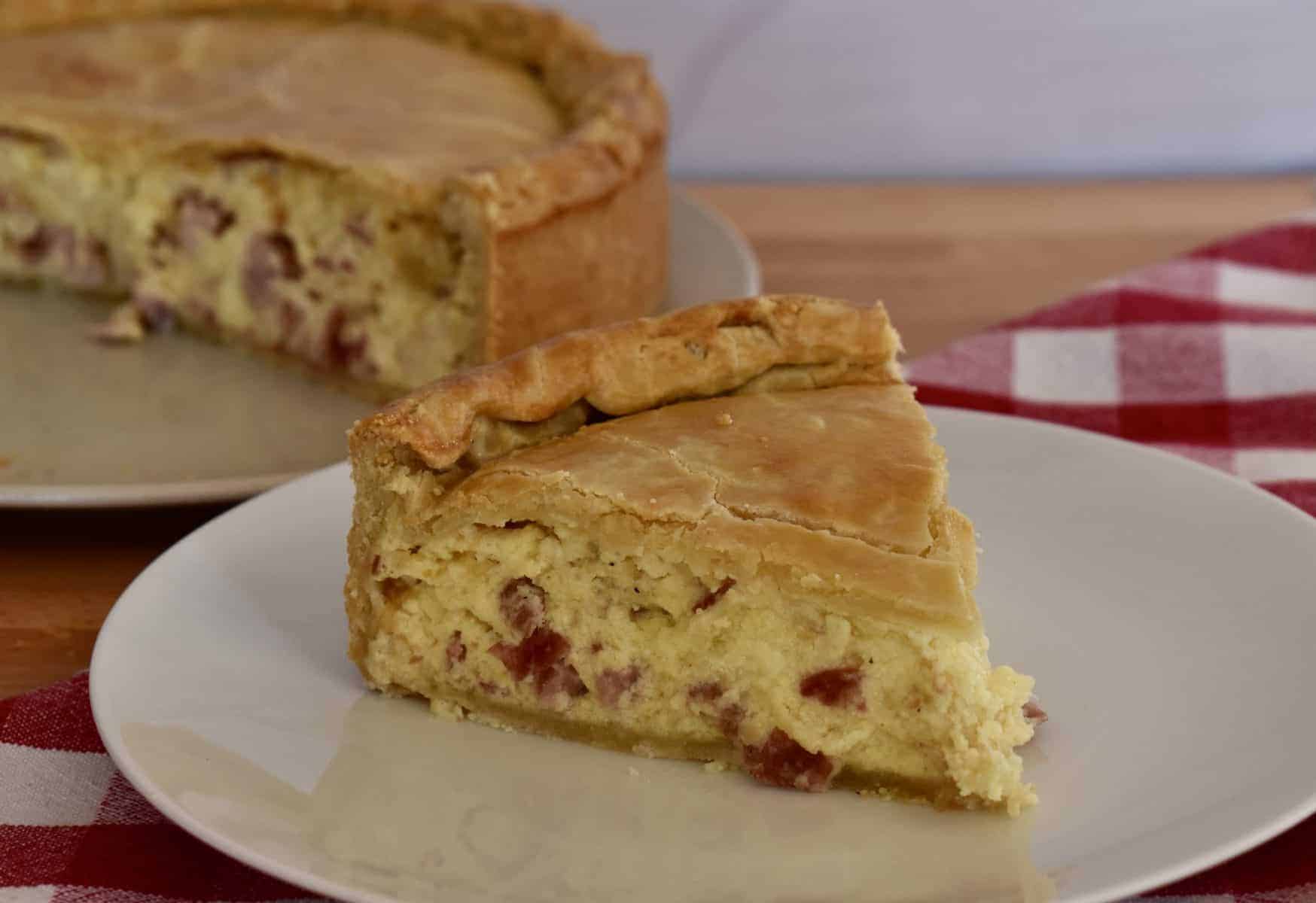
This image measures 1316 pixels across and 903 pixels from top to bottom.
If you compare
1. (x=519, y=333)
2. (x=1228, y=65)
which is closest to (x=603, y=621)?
(x=519, y=333)

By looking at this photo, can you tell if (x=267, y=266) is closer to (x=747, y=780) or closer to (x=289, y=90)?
(x=289, y=90)

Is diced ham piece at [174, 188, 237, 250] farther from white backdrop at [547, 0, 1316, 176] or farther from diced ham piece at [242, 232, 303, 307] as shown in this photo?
white backdrop at [547, 0, 1316, 176]

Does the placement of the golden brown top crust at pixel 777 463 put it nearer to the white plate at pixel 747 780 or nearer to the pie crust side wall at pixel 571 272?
the white plate at pixel 747 780

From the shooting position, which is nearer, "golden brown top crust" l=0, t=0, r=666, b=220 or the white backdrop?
"golden brown top crust" l=0, t=0, r=666, b=220

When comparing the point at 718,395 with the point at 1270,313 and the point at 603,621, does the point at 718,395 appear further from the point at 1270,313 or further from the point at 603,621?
the point at 1270,313

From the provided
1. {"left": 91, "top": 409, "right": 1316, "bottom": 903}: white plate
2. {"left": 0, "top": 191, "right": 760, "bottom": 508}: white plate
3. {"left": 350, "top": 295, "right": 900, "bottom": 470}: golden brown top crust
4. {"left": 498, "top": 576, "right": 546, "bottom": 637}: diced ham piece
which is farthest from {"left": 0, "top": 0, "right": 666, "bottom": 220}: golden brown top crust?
{"left": 498, "top": 576, "right": 546, "bottom": 637}: diced ham piece

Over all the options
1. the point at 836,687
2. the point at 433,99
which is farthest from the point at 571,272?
the point at 836,687
